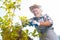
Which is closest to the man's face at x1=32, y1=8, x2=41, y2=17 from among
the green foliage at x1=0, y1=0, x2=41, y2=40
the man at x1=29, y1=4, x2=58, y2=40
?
the man at x1=29, y1=4, x2=58, y2=40

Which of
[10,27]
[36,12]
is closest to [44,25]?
[36,12]

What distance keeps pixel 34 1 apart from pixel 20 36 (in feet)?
2.01

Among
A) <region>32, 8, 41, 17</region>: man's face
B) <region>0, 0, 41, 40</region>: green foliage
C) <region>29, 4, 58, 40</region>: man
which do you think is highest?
<region>32, 8, 41, 17</region>: man's face

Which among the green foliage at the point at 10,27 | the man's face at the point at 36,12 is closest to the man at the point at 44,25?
the man's face at the point at 36,12

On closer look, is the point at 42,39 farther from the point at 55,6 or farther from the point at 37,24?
the point at 55,6

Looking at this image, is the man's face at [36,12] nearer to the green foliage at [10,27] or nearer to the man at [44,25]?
the man at [44,25]

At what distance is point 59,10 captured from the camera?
6.32ft

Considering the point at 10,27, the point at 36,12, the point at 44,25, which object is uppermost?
the point at 36,12

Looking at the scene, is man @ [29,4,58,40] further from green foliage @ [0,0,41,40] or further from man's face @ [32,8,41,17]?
green foliage @ [0,0,41,40]

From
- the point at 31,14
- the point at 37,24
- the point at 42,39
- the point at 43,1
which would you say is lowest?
the point at 42,39

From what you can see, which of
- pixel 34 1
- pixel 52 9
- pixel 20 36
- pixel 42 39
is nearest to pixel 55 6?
pixel 52 9

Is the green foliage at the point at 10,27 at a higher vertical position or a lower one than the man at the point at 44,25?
lower

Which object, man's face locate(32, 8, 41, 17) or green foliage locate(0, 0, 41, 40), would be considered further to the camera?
man's face locate(32, 8, 41, 17)

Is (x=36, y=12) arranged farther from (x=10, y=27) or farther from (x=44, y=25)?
(x=10, y=27)
